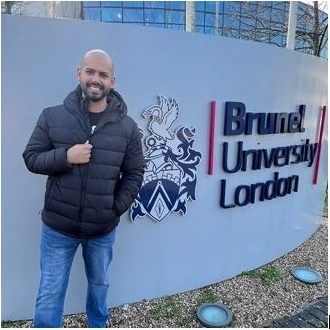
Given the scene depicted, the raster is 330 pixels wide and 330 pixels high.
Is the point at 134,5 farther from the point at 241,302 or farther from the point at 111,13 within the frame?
the point at 241,302

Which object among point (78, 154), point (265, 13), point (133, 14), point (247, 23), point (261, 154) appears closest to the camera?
point (78, 154)

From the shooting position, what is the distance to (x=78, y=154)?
205 centimetres

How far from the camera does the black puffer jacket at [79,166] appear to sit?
213 cm

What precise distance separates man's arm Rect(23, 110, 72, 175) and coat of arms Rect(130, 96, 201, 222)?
3.04 feet

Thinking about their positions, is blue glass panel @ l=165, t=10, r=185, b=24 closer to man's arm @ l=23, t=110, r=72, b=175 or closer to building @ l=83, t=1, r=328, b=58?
building @ l=83, t=1, r=328, b=58

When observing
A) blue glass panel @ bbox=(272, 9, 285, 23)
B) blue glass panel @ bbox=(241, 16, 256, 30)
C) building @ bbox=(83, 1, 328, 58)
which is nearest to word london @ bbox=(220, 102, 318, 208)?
building @ bbox=(83, 1, 328, 58)

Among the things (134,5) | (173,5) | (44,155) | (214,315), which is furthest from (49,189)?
(134,5)

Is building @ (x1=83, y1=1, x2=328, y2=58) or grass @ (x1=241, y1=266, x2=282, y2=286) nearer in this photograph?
grass @ (x1=241, y1=266, x2=282, y2=286)

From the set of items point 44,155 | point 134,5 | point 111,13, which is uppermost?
point 134,5

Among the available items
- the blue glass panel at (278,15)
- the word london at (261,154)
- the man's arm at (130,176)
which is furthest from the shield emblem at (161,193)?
the blue glass panel at (278,15)

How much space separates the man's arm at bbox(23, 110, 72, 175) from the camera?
204 cm

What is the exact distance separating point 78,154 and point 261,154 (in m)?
2.18

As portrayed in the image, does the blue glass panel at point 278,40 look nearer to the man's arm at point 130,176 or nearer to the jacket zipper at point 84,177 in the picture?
the man's arm at point 130,176

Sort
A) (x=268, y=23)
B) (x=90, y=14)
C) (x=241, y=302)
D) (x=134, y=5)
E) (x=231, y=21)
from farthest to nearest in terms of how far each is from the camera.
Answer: (x=134, y=5) < (x=231, y=21) < (x=268, y=23) < (x=90, y=14) < (x=241, y=302)
